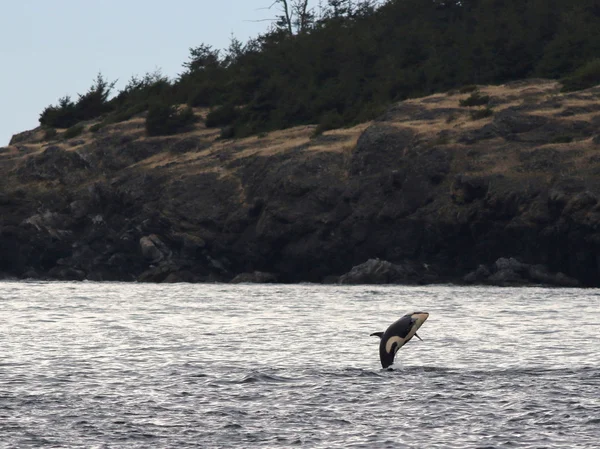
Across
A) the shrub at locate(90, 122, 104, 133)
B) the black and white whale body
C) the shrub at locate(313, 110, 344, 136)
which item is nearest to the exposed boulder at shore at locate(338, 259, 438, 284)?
the shrub at locate(313, 110, 344, 136)

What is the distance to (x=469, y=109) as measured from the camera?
82312mm

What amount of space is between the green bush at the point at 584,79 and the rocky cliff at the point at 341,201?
126cm

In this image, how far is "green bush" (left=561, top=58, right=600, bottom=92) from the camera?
83.1 m

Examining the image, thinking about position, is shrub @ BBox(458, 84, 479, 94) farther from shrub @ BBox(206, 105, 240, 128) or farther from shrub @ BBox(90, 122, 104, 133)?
shrub @ BBox(90, 122, 104, 133)

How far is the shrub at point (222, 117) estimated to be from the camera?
100375 mm

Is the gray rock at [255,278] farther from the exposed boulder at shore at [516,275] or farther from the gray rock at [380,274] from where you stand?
the exposed boulder at shore at [516,275]

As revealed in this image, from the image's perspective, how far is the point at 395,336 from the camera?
66.7 ft

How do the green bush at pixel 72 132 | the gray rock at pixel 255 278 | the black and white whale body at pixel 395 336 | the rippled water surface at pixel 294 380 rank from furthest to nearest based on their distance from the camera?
the green bush at pixel 72 132
the gray rock at pixel 255 278
the black and white whale body at pixel 395 336
the rippled water surface at pixel 294 380

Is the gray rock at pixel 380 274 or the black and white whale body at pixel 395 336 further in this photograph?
the gray rock at pixel 380 274

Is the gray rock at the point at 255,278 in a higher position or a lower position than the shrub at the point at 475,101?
lower

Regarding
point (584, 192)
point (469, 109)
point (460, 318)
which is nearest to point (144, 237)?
point (469, 109)

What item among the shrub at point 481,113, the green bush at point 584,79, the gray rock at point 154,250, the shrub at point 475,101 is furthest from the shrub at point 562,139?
the gray rock at point 154,250

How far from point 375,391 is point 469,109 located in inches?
2648

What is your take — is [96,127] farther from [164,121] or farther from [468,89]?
[468,89]
